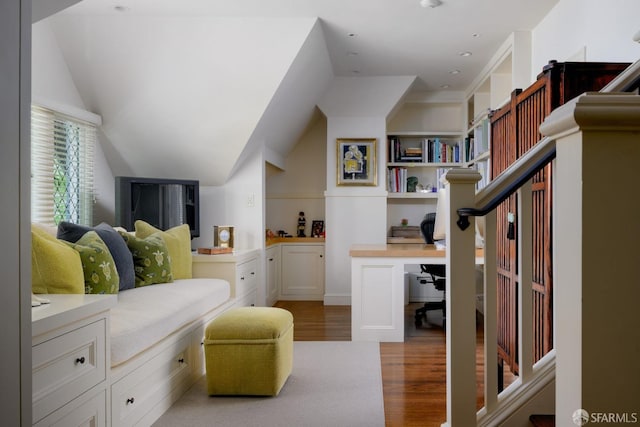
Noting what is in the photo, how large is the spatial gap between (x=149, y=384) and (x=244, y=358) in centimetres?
51

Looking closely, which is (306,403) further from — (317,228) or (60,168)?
(317,228)

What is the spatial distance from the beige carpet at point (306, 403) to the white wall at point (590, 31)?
2323 millimetres

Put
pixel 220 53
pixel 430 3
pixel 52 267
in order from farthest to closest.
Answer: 1. pixel 220 53
2. pixel 430 3
3. pixel 52 267

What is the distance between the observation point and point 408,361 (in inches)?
133

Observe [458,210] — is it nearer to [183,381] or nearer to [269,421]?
[269,421]

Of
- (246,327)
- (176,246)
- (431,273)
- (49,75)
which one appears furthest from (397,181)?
(49,75)

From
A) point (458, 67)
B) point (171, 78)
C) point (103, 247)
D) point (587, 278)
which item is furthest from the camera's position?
point (458, 67)

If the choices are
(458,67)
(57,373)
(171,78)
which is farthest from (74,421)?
(458,67)

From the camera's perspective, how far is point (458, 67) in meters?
4.95

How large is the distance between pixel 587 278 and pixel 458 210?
802 millimetres

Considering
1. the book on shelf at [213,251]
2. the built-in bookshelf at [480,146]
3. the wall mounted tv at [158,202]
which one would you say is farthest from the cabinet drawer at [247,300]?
the built-in bookshelf at [480,146]

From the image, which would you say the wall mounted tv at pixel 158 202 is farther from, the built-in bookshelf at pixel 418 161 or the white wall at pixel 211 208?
the built-in bookshelf at pixel 418 161

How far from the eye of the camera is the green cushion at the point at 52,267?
2062mm

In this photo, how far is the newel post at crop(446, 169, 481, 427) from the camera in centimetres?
153
